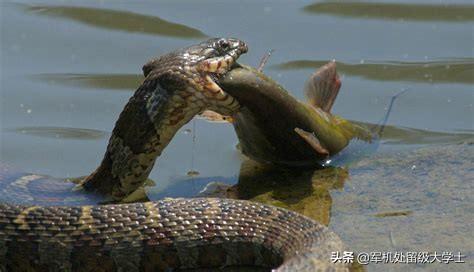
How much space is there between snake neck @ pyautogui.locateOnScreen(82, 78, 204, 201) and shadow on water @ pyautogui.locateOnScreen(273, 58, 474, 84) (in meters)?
2.32

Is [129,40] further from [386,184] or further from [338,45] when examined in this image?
[386,184]

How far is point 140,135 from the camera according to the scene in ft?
22.6

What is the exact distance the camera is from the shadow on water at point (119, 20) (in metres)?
9.71

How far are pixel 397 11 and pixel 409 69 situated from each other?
1.11 meters

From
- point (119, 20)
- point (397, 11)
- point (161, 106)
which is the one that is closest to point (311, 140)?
point (161, 106)

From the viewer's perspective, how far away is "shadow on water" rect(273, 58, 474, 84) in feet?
29.3

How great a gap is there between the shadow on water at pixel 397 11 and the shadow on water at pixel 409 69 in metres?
0.86

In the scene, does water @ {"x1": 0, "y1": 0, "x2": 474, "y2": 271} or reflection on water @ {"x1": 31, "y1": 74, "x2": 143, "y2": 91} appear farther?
reflection on water @ {"x1": 31, "y1": 74, "x2": 143, "y2": 91}

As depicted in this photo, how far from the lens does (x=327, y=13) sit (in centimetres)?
999

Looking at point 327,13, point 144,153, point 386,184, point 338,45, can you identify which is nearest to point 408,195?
point 386,184

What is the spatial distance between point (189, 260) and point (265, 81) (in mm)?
1570

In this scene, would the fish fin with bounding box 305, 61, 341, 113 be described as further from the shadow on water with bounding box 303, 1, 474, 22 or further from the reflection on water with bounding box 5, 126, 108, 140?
the shadow on water with bounding box 303, 1, 474, 22

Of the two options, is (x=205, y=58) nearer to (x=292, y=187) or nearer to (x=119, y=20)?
(x=292, y=187)

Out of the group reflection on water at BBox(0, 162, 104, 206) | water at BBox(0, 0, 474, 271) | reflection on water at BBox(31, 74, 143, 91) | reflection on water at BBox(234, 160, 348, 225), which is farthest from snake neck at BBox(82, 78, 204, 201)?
reflection on water at BBox(31, 74, 143, 91)
